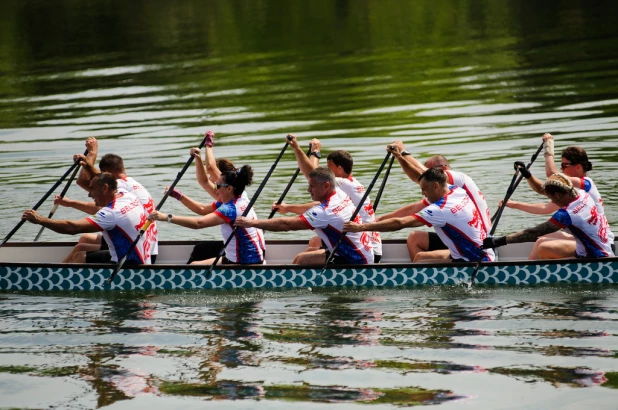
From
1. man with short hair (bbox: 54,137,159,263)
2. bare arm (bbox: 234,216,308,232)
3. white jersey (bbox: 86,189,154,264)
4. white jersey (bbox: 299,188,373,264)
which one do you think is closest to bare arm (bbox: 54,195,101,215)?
man with short hair (bbox: 54,137,159,263)

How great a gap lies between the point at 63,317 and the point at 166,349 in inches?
90.5

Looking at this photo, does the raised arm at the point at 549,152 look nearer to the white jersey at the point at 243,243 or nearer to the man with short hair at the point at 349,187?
the man with short hair at the point at 349,187

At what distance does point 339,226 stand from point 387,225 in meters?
0.76

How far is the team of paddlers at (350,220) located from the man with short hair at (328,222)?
0.05 feet

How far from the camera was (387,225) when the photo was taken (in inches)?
543

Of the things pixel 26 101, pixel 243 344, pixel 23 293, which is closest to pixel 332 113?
pixel 26 101

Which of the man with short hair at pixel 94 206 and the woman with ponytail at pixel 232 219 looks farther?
the man with short hair at pixel 94 206

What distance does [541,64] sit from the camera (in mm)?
34312

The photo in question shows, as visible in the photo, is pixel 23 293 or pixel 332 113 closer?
pixel 23 293

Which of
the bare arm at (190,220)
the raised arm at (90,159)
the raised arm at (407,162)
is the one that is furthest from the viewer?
the raised arm at (90,159)

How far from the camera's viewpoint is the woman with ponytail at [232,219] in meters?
14.0

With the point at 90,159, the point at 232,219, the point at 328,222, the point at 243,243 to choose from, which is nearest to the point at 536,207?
the point at 328,222

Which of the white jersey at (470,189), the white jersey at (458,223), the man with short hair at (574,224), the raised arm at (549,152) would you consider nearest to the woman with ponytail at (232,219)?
the white jersey at (458,223)

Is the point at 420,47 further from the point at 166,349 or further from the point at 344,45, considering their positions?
the point at 166,349
